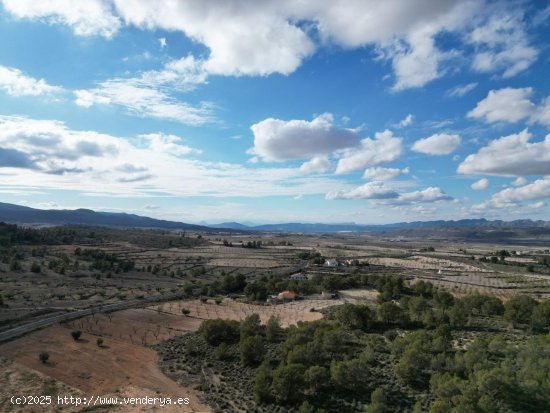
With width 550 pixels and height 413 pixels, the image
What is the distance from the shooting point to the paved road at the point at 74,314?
4362cm

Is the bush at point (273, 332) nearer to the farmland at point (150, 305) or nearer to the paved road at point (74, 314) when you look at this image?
the farmland at point (150, 305)

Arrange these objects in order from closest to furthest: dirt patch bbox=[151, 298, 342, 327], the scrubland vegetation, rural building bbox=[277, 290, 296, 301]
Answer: the scrubland vegetation → dirt patch bbox=[151, 298, 342, 327] → rural building bbox=[277, 290, 296, 301]

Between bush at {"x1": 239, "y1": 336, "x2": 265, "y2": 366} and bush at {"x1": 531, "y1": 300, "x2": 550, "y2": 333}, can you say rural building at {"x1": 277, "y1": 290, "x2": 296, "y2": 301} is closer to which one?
bush at {"x1": 239, "y1": 336, "x2": 265, "y2": 366}

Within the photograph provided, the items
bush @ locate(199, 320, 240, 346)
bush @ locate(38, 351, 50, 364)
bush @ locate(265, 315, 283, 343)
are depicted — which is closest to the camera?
bush @ locate(38, 351, 50, 364)

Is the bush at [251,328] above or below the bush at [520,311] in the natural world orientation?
below

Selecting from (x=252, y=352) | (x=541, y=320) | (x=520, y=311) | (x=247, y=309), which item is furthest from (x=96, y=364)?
(x=541, y=320)

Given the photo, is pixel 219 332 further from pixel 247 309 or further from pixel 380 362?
pixel 247 309

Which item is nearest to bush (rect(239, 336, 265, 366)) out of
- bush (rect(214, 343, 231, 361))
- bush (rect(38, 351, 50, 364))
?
bush (rect(214, 343, 231, 361))

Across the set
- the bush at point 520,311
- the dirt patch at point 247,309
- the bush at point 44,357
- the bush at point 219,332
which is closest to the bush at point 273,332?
A: the bush at point 219,332

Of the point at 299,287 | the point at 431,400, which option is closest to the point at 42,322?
the point at 299,287

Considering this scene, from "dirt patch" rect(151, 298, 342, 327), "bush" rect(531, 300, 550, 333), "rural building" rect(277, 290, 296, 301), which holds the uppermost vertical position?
"bush" rect(531, 300, 550, 333)

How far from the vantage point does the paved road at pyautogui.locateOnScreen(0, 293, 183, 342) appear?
A: 4362cm

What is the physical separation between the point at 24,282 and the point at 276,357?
193ft

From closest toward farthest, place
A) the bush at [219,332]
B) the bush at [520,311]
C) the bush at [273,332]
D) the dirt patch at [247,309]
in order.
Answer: the bush at [273,332]
the bush at [219,332]
the bush at [520,311]
the dirt patch at [247,309]
